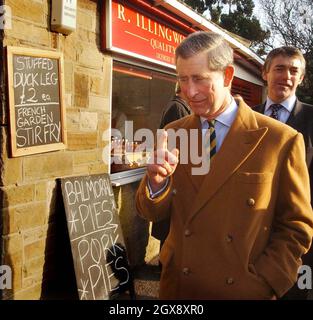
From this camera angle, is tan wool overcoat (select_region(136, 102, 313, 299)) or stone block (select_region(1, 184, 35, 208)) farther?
stone block (select_region(1, 184, 35, 208))

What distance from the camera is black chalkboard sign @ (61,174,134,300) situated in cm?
333

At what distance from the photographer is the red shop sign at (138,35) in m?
3.80

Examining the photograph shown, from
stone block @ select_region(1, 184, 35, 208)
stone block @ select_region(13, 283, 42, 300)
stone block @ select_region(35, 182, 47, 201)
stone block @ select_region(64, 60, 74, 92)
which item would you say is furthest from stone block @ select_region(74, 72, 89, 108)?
stone block @ select_region(13, 283, 42, 300)

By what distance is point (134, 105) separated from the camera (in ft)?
17.9

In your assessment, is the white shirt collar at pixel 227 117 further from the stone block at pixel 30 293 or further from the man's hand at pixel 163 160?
the stone block at pixel 30 293

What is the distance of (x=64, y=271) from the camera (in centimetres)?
341

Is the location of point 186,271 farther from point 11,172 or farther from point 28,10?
point 28,10

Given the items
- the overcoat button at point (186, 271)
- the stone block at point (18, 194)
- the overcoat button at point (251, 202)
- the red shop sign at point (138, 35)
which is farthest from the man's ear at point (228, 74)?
the red shop sign at point (138, 35)

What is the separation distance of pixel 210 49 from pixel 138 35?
272 cm

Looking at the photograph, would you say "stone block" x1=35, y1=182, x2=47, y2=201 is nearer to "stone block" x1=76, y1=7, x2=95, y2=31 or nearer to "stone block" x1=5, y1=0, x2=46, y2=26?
"stone block" x1=5, y1=0, x2=46, y2=26

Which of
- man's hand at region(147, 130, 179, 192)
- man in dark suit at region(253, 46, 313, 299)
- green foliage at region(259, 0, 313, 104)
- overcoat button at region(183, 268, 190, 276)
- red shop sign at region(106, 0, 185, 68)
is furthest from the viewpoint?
green foliage at region(259, 0, 313, 104)

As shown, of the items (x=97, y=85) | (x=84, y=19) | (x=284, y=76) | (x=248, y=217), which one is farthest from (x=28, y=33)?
(x=248, y=217)

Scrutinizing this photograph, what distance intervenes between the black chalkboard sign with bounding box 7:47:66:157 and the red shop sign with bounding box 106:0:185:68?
2.73 feet

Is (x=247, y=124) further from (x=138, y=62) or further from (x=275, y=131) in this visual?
(x=138, y=62)
